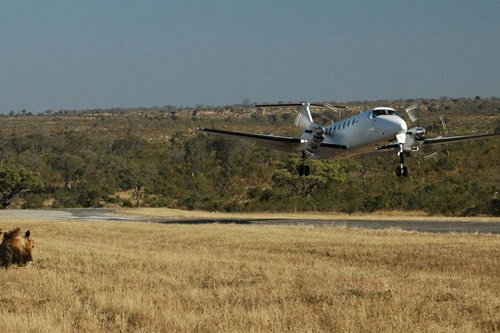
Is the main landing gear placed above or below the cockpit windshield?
Answer: below

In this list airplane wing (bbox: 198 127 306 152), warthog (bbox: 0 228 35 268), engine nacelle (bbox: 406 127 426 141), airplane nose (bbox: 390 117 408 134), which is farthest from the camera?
airplane wing (bbox: 198 127 306 152)

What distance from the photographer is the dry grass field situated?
12.3 meters

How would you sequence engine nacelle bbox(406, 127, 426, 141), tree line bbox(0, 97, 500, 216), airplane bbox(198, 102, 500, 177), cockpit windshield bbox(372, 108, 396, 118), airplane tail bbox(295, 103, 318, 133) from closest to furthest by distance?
airplane bbox(198, 102, 500, 177)
cockpit windshield bbox(372, 108, 396, 118)
engine nacelle bbox(406, 127, 426, 141)
airplane tail bbox(295, 103, 318, 133)
tree line bbox(0, 97, 500, 216)

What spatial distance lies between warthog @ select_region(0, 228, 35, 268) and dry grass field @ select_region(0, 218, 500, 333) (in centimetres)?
47

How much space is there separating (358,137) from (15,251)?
88.8 feet

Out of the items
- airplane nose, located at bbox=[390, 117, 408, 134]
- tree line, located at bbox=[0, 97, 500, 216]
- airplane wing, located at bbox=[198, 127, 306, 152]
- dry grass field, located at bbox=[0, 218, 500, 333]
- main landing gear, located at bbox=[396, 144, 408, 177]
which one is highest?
airplane nose, located at bbox=[390, 117, 408, 134]

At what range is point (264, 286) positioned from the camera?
16.9 m

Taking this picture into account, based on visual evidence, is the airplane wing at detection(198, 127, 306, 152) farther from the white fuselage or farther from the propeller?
the propeller

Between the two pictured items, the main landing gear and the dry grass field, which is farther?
the main landing gear

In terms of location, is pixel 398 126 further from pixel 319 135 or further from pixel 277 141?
pixel 277 141

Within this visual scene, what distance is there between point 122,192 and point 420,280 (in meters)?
67.0

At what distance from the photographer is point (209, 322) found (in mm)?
12156

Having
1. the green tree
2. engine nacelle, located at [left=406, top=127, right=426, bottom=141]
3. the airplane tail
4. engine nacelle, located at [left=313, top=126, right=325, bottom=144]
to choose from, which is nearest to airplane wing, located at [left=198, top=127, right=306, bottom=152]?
the airplane tail

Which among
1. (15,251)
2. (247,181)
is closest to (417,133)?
(15,251)
